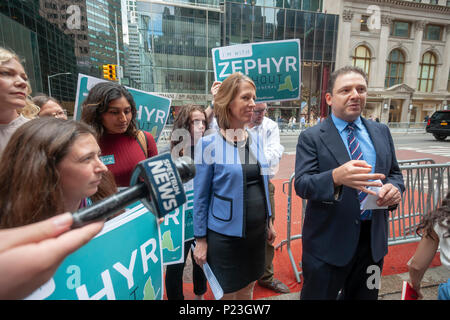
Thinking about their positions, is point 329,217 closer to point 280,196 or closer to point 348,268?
point 348,268

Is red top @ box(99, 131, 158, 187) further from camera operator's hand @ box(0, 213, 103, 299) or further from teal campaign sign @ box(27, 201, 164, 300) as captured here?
camera operator's hand @ box(0, 213, 103, 299)

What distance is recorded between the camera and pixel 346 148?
159 centimetres

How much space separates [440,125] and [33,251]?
21.2 metres

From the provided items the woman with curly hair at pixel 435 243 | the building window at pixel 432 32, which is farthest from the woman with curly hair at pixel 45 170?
the building window at pixel 432 32

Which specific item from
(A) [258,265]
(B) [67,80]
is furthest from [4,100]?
(B) [67,80]

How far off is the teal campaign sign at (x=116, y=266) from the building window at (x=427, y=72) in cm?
4161

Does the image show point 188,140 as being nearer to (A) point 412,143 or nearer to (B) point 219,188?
(B) point 219,188

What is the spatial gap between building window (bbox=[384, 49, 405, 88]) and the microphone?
38.1m

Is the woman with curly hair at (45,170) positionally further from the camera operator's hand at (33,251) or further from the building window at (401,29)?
the building window at (401,29)

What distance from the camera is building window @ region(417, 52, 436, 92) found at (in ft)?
103

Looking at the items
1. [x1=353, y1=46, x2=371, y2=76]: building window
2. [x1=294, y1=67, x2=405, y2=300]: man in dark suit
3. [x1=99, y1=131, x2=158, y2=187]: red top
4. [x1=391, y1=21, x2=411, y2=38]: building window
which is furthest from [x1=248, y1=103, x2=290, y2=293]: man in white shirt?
[x1=391, y1=21, x2=411, y2=38]: building window

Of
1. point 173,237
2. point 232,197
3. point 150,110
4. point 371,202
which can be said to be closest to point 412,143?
point 371,202

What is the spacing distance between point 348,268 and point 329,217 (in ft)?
1.28
